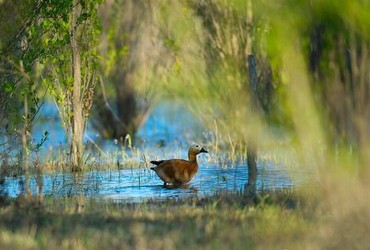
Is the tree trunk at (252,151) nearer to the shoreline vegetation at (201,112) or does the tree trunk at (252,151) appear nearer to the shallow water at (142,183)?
the shoreline vegetation at (201,112)

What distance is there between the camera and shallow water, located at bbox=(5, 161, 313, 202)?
11953mm

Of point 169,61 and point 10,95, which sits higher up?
point 169,61

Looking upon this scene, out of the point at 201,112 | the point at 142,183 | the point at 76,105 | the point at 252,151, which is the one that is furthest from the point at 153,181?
Result: the point at 201,112

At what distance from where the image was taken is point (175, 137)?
23031 millimetres

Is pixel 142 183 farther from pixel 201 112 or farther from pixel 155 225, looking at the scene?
pixel 201 112

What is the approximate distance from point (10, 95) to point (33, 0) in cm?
117

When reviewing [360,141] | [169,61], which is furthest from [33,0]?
[169,61]

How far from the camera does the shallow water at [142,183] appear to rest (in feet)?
39.2

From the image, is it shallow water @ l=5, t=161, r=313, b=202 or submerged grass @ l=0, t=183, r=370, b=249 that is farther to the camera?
shallow water @ l=5, t=161, r=313, b=202

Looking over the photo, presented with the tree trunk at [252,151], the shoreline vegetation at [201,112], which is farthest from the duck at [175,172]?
the tree trunk at [252,151]

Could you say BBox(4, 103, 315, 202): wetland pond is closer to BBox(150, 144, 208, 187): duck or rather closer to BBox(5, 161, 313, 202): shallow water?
BBox(5, 161, 313, 202): shallow water

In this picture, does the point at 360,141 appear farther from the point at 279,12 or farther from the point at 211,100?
the point at 211,100

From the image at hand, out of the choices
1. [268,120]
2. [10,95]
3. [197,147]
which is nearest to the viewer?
[10,95]

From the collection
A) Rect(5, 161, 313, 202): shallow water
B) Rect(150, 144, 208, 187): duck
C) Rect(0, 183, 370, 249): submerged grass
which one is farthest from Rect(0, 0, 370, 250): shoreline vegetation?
Rect(150, 144, 208, 187): duck
